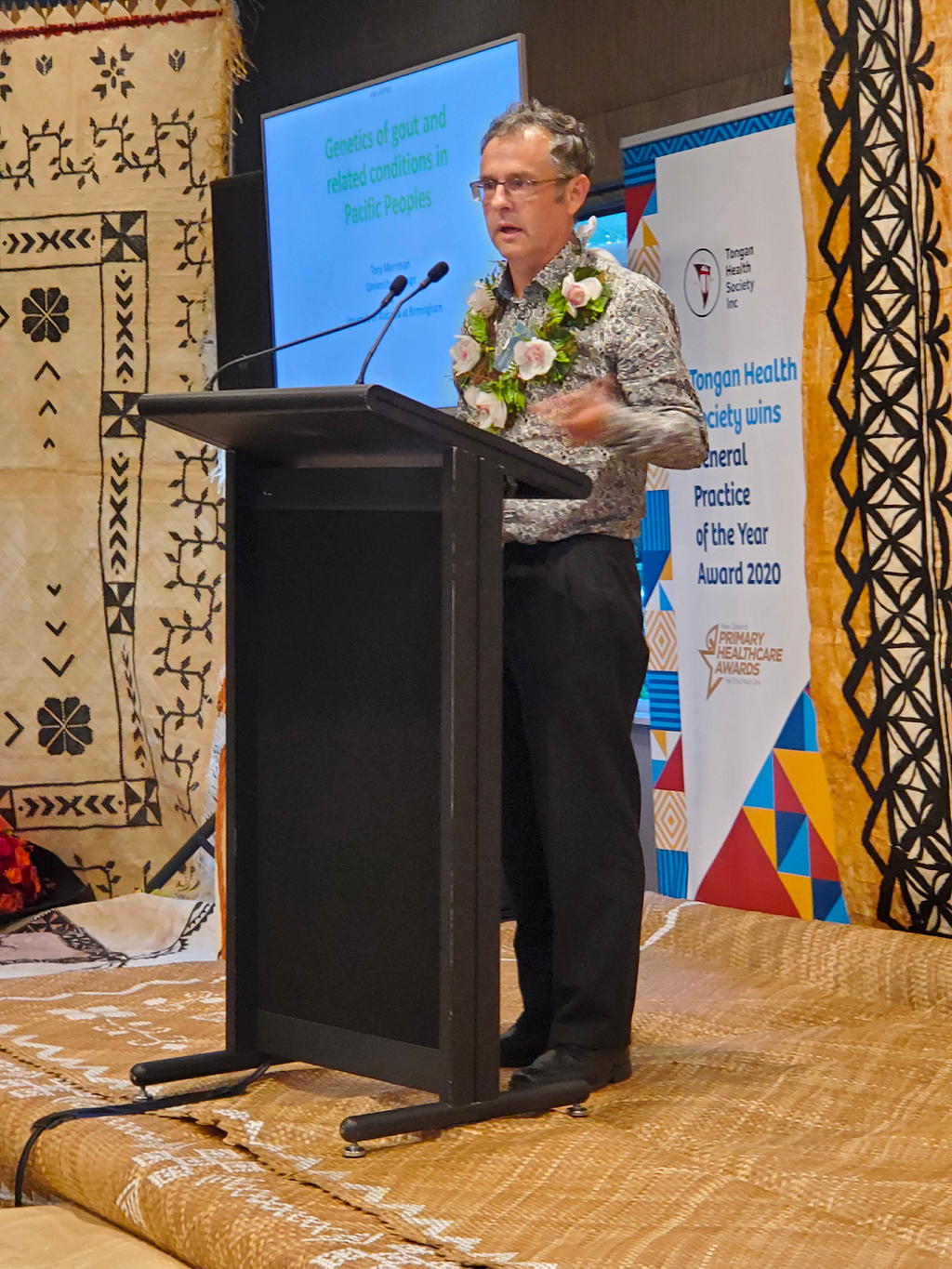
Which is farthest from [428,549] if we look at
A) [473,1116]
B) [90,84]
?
[90,84]

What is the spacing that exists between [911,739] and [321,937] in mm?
1301

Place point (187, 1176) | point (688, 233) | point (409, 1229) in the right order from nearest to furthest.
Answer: point (409, 1229) → point (187, 1176) → point (688, 233)

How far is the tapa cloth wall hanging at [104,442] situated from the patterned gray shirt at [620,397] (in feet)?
6.67

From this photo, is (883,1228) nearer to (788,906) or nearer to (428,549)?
(428,549)

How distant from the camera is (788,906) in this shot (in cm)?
315

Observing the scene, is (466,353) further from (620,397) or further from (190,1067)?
(190,1067)

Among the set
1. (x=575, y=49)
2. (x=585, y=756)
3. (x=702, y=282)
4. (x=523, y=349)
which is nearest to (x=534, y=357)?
(x=523, y=349)

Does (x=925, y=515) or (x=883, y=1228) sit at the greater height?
(x=925, y=515)

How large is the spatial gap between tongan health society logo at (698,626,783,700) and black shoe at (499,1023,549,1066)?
120 centimetres

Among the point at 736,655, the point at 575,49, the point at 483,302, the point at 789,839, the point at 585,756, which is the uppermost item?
the point at 575,49

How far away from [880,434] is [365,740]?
1341 mm

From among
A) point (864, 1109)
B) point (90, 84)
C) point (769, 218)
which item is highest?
point (90, 84)

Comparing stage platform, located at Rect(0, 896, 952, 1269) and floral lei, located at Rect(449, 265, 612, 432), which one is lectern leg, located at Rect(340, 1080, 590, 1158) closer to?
stage platform, located at Rect(0, 896, 952, 1269)

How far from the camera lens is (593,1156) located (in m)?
1.79
